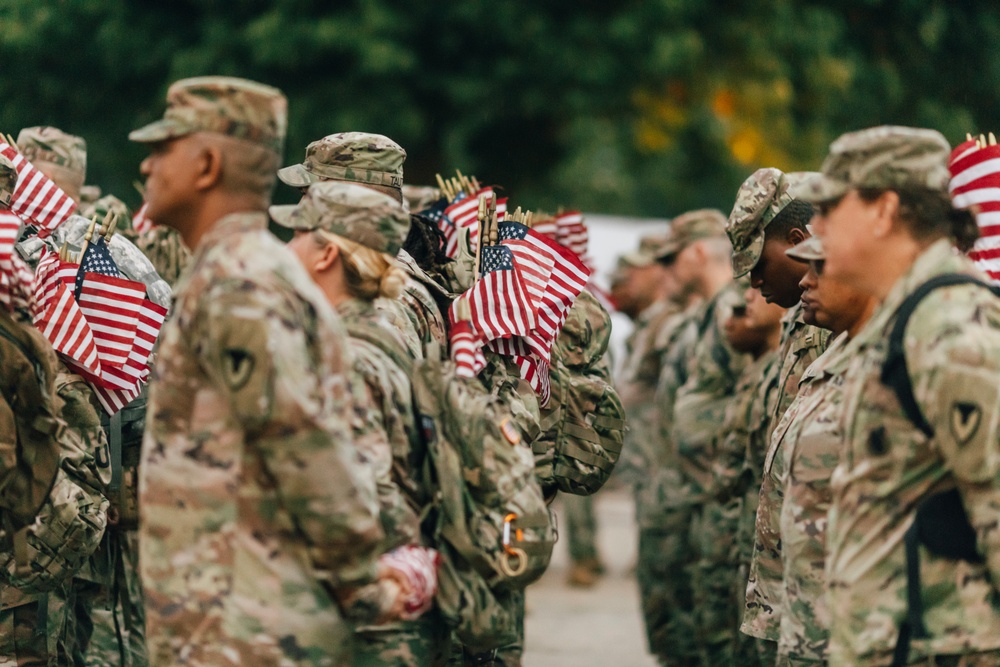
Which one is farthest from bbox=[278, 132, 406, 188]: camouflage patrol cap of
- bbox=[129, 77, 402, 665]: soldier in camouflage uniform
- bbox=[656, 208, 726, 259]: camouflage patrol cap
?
bbox=[656, 208, 726, 259]: camouflage patrol cap

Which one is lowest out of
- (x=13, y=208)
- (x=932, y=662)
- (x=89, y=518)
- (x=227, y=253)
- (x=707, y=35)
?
(x=932, y=662)

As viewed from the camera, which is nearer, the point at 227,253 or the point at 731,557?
the point at 227,253

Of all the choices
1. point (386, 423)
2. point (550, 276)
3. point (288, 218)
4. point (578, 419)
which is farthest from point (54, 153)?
point (386, 423)

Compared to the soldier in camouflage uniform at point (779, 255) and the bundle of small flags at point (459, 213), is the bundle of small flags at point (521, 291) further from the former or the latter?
the soldier in camouflage uniform at point (779, 255)

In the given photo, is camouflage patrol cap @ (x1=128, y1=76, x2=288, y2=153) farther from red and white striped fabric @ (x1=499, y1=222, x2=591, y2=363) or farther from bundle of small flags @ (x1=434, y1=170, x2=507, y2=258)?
bundle of small flags @ (x1=434, y1=170, x2=507, y2=258)

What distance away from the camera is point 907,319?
422cm

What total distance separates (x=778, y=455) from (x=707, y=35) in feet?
39.9

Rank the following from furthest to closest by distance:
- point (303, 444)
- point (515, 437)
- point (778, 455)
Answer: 1. point (778, 455)
2. point (515, 437)
3. point (303, 444)

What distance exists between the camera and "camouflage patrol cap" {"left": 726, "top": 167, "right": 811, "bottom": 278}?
21.9 feet

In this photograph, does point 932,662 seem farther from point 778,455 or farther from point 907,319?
point 778,455

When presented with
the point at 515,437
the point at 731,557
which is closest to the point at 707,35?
the point at 731,557

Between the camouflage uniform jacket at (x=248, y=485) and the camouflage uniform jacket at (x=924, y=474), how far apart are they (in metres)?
1.38

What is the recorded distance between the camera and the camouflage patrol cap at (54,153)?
8281 millimetres

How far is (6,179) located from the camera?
6.66m
